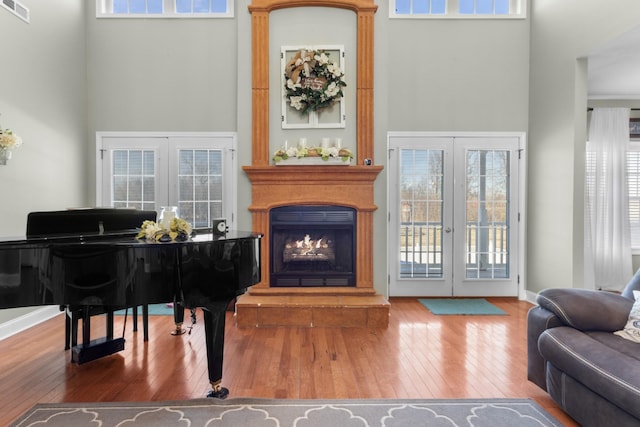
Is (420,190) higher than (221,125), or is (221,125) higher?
(221,125)

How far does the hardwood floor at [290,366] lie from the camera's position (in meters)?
2.50

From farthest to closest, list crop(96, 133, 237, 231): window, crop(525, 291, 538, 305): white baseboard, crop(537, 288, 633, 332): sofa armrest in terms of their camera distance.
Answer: crop(96, 133, 237, 231): window < crop(525, 291, 538, 305): white baseboard < crop(537, 288, 633, 332): sofa armrest

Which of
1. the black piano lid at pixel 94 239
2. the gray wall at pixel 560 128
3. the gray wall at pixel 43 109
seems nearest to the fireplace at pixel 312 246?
the black piano lid at pixel 94 239

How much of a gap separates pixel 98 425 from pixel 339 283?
274 cm

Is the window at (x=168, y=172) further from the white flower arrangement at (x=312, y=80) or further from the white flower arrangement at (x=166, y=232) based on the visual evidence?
the white flower arrangement at (x=166, y=232)

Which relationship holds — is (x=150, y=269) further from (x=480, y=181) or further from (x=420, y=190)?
(x=480, y=181)

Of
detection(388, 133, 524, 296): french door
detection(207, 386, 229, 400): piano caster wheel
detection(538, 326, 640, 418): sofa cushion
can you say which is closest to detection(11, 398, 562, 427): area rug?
detection(207, 386, 229, 400): piano caster wheel

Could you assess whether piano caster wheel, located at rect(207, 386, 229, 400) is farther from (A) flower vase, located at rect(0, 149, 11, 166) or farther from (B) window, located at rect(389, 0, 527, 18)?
(B) window, located at rect(389, 0, 527, 18)

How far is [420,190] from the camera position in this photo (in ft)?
16.5

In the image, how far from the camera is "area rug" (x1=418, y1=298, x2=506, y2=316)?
4406 mm

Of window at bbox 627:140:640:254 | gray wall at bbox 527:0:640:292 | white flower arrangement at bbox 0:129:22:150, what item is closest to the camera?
white flower arrangement at bbox 0:129:22:150

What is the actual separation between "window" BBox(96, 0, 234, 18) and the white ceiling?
14.0 ft

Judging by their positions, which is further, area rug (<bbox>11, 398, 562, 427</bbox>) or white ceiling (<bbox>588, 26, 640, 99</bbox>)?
white ceiling (<bbox>588, 26, 640, 99</bbox>)

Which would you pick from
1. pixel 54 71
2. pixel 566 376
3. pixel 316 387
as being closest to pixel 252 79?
pixel 54 71
